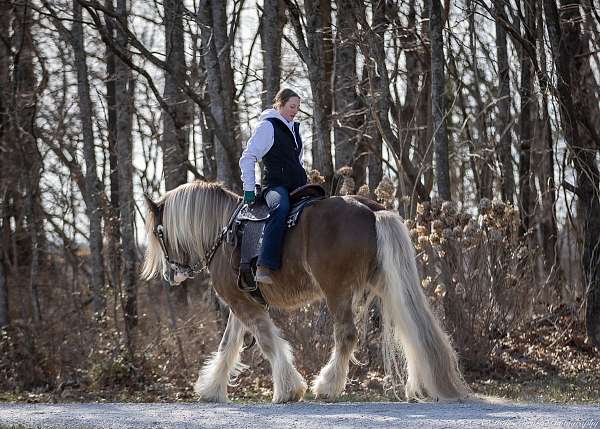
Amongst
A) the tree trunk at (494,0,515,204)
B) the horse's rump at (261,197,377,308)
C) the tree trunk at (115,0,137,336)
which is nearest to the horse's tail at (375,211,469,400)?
the horse's rump at (261,197,377,308)

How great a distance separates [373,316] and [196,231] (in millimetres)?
4245

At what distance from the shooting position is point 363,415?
7758 mm

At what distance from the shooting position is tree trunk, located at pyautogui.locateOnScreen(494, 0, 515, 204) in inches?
702

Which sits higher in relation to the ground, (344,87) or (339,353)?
(344,87)

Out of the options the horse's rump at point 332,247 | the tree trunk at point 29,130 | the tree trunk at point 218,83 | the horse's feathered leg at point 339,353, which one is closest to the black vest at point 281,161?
the horse's rump at point 332,247

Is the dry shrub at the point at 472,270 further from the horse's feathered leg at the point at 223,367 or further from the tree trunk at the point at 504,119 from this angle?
the tree trunk at the point at 504,119

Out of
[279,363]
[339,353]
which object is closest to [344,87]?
[279,363]

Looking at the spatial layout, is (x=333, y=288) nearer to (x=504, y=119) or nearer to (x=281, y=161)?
(x=281, y=161)

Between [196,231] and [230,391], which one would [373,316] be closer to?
Result: [230,391]

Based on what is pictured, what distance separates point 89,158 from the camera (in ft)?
59.5

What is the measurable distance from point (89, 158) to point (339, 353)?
1038 centimetres

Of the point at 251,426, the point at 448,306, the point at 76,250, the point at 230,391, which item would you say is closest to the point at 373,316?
the point at 448,306

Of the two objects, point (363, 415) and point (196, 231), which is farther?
point (196, 231)

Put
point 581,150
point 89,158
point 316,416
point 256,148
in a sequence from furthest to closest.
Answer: point 89,158 < point 581,150 < point 256,148 < point 316,416
